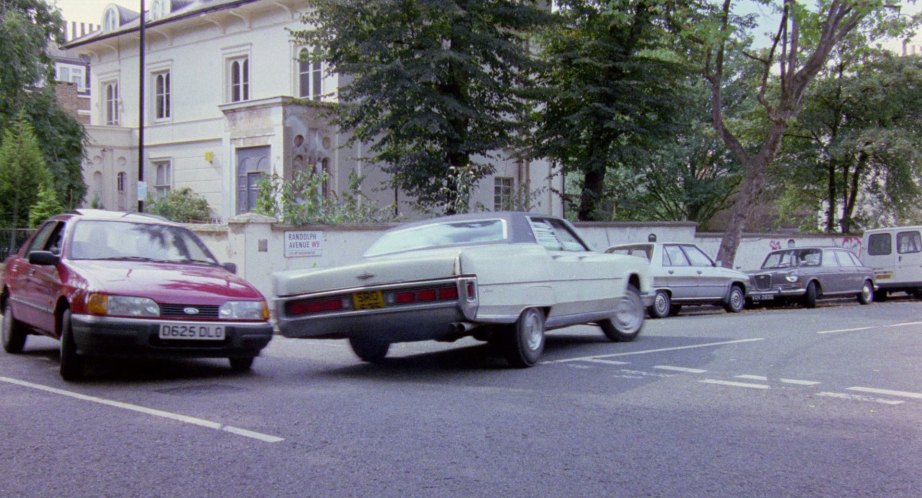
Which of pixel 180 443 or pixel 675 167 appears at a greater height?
pixel 675 167

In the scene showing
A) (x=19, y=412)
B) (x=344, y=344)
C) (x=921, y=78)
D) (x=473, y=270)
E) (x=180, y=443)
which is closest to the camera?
(x=180, y=443)

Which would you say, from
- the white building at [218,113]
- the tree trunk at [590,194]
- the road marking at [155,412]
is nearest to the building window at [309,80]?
the white building at [218,113]

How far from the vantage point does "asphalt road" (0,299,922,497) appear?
4855 millimetres

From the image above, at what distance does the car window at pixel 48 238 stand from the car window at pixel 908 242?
22919 mm

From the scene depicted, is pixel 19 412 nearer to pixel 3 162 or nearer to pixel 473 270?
pixel 473 270

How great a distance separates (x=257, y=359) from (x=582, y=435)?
515cm

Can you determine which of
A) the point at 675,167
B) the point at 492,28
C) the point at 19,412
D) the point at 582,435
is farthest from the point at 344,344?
the point at 675,167

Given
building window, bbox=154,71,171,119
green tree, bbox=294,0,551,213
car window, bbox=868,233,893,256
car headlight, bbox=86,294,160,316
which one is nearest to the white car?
car headlight, bbox=86,294,160,316

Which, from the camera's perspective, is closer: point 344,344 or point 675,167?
point 344,344

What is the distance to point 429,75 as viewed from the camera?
66.6 feet

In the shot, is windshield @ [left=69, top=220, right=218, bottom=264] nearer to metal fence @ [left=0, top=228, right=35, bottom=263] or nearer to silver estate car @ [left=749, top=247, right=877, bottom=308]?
metal fence @ [left=0, top=228, right=35, bottom=263]

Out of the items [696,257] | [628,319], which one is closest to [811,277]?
[696,257]

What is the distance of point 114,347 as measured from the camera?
7664 millimetres

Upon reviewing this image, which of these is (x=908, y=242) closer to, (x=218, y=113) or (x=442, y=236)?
(x=442, y=236)
